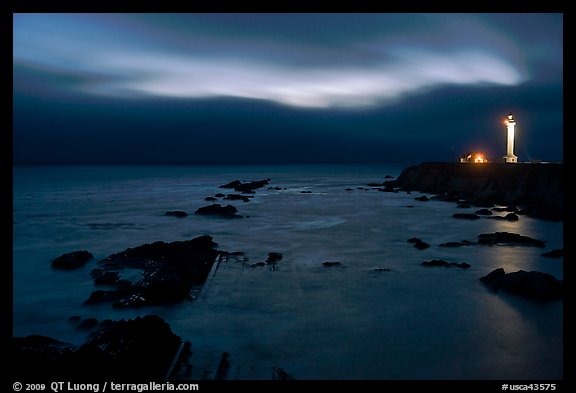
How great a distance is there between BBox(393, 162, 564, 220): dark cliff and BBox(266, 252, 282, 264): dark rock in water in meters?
20.5

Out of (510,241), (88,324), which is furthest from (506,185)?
(88,324)

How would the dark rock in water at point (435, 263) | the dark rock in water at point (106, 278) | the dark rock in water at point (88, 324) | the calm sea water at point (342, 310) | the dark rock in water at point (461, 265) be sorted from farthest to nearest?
1. the dark rock in water at point (435, 263)
2. the dark rock in water at point (461, 265)
3. the dark rock in water at point (106, 278)
4. the dark rock in water at point (88, 324)
5. the calm sea water at point (342, 310)

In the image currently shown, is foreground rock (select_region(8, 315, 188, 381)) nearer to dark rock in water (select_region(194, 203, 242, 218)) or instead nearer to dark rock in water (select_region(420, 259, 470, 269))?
dark rock in water (select_region(420, 259, 470, 269))

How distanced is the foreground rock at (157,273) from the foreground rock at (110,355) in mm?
2755

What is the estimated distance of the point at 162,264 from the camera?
1259 centimetres

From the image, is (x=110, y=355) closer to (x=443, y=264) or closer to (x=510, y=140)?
(x=443, y=264)

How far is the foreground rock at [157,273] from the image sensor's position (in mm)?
10336

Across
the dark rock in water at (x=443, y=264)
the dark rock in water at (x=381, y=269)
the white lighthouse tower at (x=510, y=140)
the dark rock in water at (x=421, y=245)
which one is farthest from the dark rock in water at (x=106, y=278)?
the white lighthouse tower at (x=510, y=140)

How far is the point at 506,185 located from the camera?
118 ft
